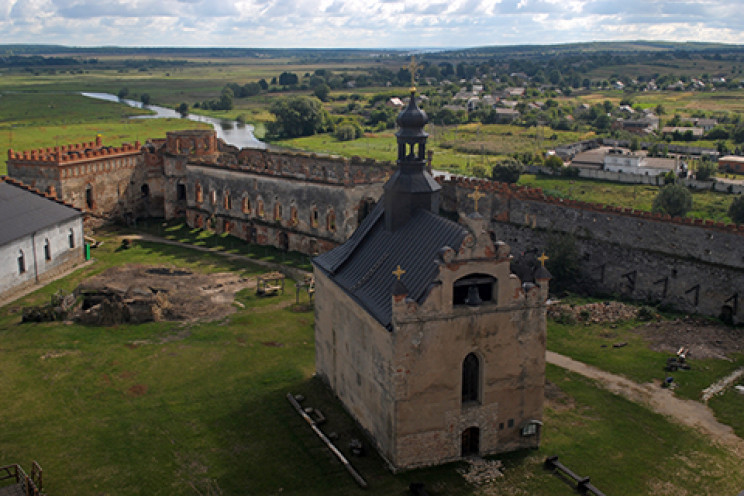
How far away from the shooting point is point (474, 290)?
24.7 m

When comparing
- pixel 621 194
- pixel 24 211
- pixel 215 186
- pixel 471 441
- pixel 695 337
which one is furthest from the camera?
pixel 621 194

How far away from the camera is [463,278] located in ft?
81.0

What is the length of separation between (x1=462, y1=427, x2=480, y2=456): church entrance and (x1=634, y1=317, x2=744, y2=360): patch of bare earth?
50.1 ft

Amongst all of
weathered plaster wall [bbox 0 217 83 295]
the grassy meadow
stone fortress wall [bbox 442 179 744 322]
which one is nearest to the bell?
the grassy meadow

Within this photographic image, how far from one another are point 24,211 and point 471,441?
36.1m

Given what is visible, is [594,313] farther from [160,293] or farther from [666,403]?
[160,293]

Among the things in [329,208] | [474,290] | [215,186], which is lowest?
[329,208]

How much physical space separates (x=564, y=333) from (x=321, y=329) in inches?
571

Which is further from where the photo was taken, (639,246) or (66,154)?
(66,154)

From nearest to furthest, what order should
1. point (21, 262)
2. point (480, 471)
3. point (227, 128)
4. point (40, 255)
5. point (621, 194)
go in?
point (480, 471)
point (21, 262)
point (40, 255)
point (621, 194)
point (227, 128)

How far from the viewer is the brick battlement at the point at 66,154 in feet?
191

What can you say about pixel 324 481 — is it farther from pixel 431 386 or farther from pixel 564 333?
pixel 564 333

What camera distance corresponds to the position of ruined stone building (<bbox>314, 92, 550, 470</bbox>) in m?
24.1

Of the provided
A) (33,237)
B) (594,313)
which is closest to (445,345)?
(594,313)
